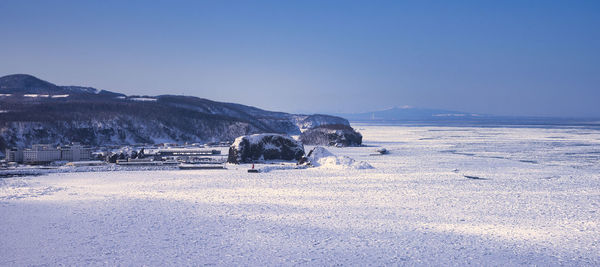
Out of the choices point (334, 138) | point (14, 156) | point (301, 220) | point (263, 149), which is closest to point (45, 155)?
point (14, 156)

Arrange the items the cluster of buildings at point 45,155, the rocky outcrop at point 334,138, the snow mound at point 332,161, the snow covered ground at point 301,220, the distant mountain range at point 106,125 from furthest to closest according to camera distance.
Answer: the distant mountain range at point 106,125, the rocky outcrop at point 334,138, the cluster of buildings at point 45,155, the snow mound at point 332,161, the snow covered ground at point 301,220

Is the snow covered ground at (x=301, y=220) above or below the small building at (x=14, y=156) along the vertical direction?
below

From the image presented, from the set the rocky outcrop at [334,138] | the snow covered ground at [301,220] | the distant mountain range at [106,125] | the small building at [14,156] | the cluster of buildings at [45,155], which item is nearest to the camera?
the snow covered ground at [301,220]

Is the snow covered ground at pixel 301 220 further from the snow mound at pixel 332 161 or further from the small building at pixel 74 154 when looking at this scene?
the small building at pixel 74 154

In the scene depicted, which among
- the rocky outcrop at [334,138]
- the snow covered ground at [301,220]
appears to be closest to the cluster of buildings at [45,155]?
the snow covered ground at [301,220]

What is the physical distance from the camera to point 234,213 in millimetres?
14898

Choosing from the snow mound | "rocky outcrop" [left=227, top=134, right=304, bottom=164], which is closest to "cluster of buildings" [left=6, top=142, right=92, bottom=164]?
"rocky outcrop" [left=227, top=134, right=304, bottom=164]

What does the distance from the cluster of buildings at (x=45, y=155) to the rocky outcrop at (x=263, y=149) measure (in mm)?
11861

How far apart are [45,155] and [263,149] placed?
15839mm

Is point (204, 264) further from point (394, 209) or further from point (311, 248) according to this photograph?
point (394, 209)

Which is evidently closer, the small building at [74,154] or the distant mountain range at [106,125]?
the small building at [74,154]

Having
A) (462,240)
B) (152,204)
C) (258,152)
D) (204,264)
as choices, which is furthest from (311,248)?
(258,152)

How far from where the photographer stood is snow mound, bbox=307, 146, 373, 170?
2852 cm

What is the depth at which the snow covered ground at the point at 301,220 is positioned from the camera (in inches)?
416
